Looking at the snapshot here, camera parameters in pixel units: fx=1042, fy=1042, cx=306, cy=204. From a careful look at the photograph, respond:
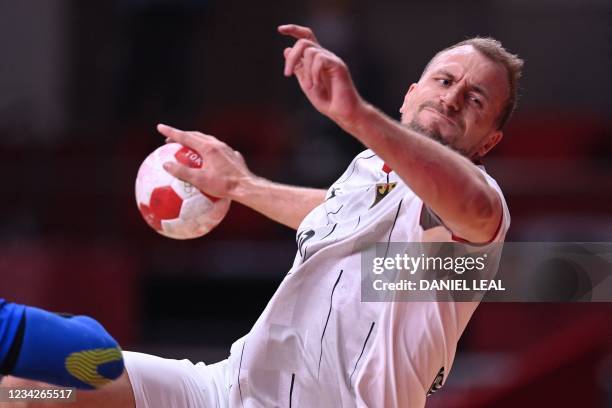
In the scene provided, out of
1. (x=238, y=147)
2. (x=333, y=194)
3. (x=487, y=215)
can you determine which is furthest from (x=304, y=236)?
(x=238, y=147)

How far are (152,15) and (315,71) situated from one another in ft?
19.0

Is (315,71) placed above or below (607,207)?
above

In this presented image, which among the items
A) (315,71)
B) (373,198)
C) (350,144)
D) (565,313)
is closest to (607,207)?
(565,313)

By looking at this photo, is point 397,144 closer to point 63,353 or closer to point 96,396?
point 63,353

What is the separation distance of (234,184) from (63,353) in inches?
46.1

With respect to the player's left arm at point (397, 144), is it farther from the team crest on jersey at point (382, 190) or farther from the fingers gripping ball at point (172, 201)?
the fingers gripping ball at point (172, 201)

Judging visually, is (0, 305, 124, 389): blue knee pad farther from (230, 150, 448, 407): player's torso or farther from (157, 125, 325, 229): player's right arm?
(157, 125, 325, 229): player's right arm

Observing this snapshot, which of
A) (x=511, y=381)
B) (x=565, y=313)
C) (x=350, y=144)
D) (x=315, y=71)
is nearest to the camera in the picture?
(x=315, y=71)

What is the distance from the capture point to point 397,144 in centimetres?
235

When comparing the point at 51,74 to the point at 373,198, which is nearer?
the point at 373,198

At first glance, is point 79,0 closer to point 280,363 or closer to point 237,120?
point 237,120

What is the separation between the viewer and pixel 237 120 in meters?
6.99

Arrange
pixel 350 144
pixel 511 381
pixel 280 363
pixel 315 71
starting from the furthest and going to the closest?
pixel 350 144
pixel 511 381
pixel 280 363
pixel 315 71

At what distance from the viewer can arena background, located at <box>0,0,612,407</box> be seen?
563cm
